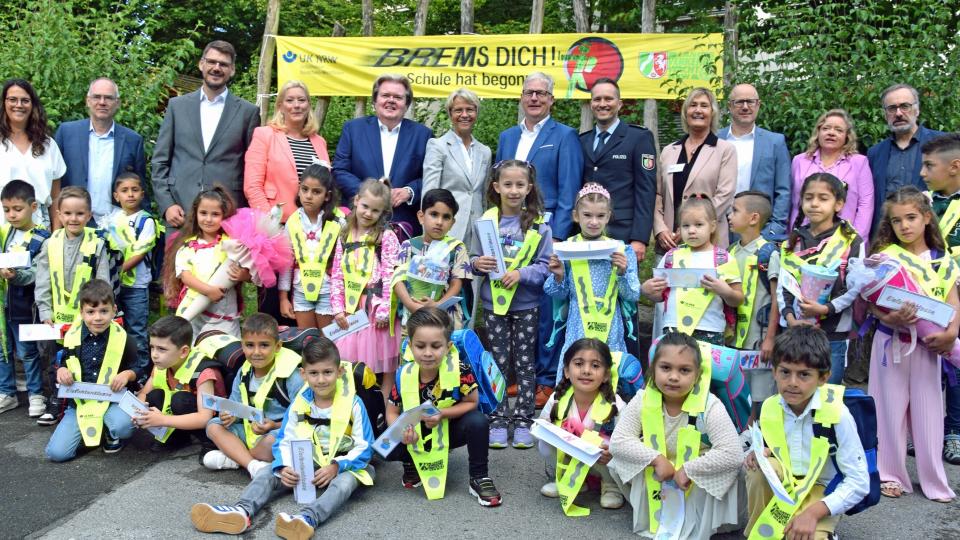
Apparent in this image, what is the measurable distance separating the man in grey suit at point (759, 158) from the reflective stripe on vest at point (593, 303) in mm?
1117

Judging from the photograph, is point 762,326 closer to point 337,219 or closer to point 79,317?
point 337,219

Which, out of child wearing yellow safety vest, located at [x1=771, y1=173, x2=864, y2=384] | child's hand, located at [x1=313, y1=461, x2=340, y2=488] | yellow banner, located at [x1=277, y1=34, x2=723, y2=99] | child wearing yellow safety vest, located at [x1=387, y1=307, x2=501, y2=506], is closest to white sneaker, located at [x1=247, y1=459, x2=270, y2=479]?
child's hand, located at [x1=313, y1=461, x2=340, y2=488]

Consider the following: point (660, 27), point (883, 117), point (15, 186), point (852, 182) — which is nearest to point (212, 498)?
point (15, 186)

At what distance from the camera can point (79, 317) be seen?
5.68 meters

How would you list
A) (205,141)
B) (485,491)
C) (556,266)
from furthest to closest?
(205,141) < (556,266) < (485,491)

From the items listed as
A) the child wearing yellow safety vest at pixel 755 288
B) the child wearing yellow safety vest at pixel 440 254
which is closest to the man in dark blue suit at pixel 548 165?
the child wearing yellow safety vest at pixel 440 254

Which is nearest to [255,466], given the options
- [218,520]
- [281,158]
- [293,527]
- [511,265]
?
[218,520]

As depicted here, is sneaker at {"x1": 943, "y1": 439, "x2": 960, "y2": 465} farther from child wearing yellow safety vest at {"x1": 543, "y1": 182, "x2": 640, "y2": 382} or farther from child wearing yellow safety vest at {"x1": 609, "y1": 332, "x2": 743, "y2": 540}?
child wearing yellow safety vest at {"x1": 543, "y1": 182, "x2": 640, "y2": 382}

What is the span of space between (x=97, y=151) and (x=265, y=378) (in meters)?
2.71

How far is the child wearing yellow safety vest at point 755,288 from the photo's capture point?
5.07m

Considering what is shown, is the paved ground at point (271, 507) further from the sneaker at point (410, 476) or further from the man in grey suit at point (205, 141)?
the man in grey suit at point (205, 141)

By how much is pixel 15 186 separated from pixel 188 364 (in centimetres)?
196

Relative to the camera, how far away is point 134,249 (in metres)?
6.23

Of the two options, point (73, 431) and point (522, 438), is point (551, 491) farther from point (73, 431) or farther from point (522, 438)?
point (73, 431)
